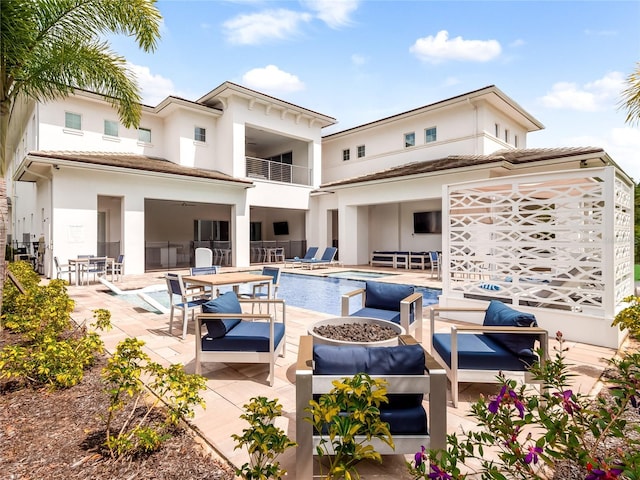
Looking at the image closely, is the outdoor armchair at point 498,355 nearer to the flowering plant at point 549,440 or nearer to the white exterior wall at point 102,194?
the flowering plant at point 549,440

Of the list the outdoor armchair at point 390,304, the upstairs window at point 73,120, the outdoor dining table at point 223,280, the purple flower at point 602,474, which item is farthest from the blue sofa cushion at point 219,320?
the upstairs window at point 73,120

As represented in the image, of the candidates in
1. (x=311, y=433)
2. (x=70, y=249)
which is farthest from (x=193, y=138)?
(x=311, y=433)

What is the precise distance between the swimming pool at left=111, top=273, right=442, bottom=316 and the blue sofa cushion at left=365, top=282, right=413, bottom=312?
7.49 ft

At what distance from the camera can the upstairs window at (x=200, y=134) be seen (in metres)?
17.4

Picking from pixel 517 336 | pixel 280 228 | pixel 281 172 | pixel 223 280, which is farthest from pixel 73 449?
pixel 280 228

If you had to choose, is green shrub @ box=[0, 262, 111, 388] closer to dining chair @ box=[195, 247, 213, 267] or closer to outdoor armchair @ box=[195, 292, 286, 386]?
outdoor armchair @ box=[195, 292, 286, 386]

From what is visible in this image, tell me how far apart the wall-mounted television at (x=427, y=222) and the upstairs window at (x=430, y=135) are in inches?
142

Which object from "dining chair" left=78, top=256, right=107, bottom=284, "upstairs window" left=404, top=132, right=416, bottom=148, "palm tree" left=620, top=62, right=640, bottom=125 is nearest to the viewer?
"palm tree" left=620, top=62, right=640, bottom=125

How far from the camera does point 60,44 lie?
5887 millimetres

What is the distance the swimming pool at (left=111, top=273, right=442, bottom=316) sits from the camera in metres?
8.58

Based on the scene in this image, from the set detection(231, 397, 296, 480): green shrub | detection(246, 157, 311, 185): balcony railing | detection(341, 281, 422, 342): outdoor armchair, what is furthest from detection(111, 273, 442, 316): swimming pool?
detection(246, 157, 311, 185): balcony railing

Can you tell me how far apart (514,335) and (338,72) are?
9123 mm

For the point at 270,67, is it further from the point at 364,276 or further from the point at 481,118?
the point at 364,276

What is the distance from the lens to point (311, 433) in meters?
2.22
